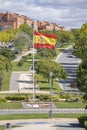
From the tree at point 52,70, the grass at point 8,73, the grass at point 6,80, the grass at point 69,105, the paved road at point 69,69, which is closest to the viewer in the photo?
the grass at point 69,105

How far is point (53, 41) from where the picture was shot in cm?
5941

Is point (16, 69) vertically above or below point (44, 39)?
below

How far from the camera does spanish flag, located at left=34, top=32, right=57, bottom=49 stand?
5931 centimetres

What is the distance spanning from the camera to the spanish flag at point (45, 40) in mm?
59312

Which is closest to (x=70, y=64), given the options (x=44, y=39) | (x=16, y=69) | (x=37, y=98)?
(x=16, y=69)

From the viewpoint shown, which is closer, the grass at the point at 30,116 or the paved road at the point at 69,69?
the grass at the point at 30,116

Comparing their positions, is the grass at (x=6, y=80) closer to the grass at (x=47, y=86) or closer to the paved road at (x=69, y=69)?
the grass at (x=47, y=86)

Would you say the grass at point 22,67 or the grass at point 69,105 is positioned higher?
the grass at point 69,105

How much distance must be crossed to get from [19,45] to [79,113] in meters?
96.2

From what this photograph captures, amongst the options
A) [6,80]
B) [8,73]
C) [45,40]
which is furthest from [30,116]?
[8,73]

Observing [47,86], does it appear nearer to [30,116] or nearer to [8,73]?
[8,73]

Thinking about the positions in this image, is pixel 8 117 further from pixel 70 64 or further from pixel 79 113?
pixel 70 64

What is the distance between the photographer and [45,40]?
59.5m

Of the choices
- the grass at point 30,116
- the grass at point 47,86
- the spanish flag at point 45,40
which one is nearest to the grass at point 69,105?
the grass at point 30,116
